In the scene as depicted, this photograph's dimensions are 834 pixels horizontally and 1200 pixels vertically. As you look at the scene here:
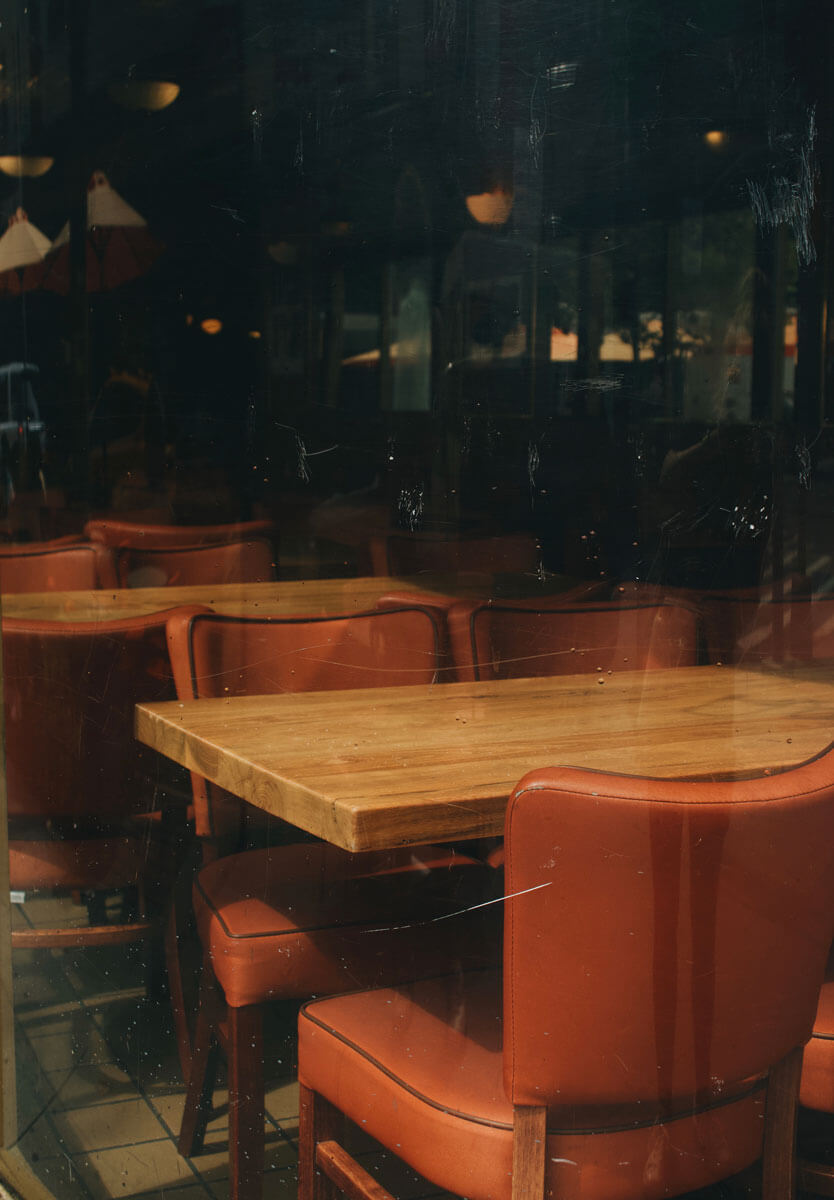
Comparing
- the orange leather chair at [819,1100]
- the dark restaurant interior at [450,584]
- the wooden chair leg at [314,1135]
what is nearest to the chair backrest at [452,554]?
the dark restaurant interior at [450,584]

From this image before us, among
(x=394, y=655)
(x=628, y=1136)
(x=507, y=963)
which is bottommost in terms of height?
(x=628, y=1136)

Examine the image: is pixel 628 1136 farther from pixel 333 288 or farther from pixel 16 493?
pixel 16 493

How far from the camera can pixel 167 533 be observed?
1459 mm

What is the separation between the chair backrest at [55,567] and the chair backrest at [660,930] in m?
0.88

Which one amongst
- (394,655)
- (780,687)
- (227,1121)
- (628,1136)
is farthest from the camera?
(227,1121)

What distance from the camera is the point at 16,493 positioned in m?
1.76

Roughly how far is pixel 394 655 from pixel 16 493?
0.86 meters

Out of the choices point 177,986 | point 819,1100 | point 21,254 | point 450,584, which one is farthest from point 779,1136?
point 21,254

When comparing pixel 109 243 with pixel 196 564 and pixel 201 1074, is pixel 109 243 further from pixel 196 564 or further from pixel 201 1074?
pixel 201 1074

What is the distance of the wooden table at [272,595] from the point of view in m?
1.03

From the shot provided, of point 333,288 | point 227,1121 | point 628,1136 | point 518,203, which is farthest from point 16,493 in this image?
point 628,1136

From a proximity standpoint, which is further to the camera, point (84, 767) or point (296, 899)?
point (84, 767)

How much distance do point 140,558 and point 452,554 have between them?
0.61 metres

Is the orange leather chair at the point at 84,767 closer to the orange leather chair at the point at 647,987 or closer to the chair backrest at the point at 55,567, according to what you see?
the chair backrest at the point at 55,567
